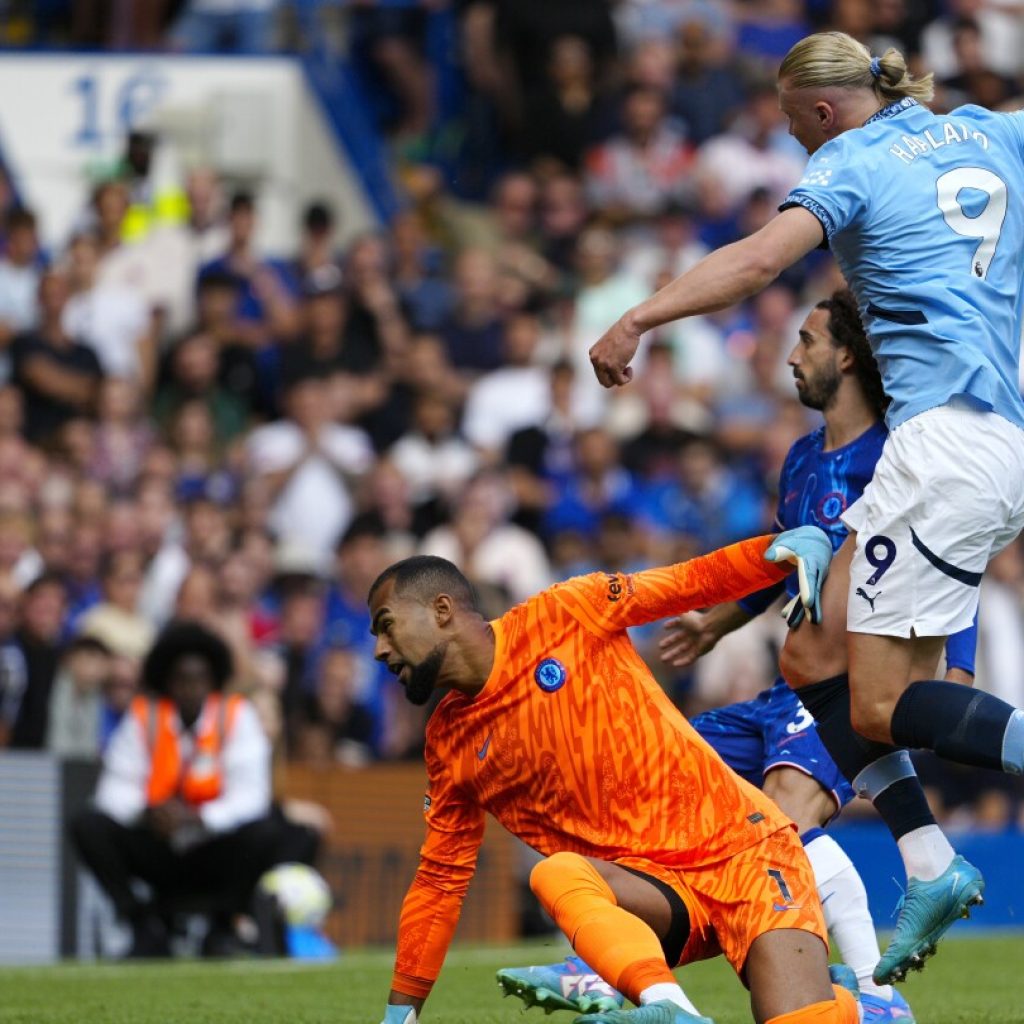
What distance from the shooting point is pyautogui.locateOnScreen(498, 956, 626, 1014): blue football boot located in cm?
530

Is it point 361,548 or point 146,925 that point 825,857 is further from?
point 361,548

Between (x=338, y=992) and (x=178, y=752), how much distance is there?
139 inches

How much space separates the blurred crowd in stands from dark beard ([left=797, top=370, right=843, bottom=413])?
19.5ft

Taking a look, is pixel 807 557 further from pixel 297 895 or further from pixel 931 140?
pixel 297 895

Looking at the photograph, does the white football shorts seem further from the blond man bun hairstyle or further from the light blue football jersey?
the blond man bun hairstyle

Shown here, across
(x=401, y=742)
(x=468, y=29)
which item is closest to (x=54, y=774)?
(x=401, y=742)

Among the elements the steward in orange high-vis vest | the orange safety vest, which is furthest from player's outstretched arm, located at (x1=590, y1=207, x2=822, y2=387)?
the orange safety vest

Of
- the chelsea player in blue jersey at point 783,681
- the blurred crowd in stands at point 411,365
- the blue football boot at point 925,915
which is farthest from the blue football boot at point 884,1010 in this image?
the blurred crowd in stands at point 411,365

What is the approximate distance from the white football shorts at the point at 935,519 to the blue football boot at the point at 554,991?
123 cm

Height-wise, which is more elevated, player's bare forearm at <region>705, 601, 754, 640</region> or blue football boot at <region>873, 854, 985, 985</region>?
player's bare forearm at <region>705, 601, 754, 640</region>

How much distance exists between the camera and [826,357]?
706 centimetres

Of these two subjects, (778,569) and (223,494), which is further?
(223,494)

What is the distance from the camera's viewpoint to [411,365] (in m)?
15.5

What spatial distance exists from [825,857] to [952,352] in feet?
6.35
